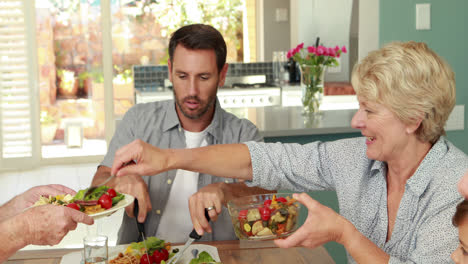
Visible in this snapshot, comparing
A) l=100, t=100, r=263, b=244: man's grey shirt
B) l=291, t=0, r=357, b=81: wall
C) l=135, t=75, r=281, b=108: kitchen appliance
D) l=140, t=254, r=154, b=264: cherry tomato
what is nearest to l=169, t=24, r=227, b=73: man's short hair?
l=100, t=100, r=263, b=244: man's grey shirt

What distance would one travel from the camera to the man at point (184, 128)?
2.25m

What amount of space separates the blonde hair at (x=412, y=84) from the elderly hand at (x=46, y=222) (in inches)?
34.8

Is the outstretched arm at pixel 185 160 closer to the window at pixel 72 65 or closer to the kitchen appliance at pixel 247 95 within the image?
the kitchen appliance at pixel 247 95

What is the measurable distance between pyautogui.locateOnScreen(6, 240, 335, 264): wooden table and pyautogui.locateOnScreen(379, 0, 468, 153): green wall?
1.73 meters

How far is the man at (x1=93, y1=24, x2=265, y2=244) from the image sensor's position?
2254 mm

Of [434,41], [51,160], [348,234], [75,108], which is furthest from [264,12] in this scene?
[348,234]

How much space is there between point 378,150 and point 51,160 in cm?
532

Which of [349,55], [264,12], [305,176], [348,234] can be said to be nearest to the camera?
[348,234]

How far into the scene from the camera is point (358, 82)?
5.38ft

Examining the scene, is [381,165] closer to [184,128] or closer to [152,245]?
[152,245]

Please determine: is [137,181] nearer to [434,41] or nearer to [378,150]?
[378,150]

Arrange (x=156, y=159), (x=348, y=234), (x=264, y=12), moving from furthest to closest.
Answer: (x=264, y=12)
(x=156, y=159)
(x=348, y=234)

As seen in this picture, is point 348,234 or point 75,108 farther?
point 75,108

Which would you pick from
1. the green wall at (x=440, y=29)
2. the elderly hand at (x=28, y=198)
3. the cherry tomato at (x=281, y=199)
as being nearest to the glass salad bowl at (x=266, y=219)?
the cherry tomato at (x=281, y=199)
